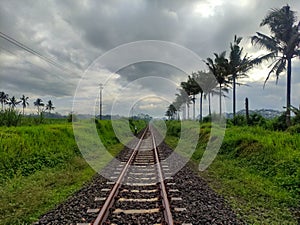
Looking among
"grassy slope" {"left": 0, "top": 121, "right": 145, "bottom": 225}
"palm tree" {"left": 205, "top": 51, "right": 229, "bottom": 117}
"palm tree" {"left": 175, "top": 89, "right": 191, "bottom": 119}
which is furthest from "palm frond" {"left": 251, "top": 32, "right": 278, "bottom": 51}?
"palm tree" {"left": 175, "top": 89, "right": 191, "bottom": 119}

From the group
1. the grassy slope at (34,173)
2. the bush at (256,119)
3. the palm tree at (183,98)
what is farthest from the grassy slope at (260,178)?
the palm tree at (183,98)

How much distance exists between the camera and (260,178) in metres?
7.80

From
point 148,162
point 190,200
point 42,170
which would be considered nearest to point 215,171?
point 148,162

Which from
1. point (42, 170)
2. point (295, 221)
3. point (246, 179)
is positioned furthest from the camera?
point (42, 170)

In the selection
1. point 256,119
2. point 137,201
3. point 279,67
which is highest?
point 279,67

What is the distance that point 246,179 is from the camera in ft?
25.2

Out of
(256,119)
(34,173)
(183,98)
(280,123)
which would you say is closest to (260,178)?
(34,173)

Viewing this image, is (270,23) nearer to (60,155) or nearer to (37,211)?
(60,155)

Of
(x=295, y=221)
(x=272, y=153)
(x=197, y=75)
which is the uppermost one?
(x=197, y=75)

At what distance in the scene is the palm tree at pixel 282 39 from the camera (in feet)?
72.1

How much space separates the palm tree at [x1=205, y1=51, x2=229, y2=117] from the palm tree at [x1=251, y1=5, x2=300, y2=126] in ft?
35.9

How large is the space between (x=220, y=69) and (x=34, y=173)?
31.0 m

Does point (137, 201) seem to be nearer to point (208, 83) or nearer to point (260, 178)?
point (260, 178)

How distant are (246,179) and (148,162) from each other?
4.14 meters
